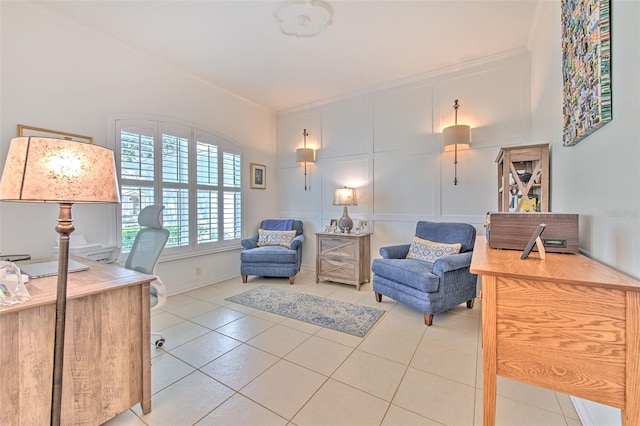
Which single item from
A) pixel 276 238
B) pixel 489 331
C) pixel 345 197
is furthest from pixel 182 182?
pixel 489 331

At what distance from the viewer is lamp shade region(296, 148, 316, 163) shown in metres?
4.44

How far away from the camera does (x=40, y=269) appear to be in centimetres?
165

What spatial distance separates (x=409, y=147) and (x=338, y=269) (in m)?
1.97

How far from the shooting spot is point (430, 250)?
10.1ft

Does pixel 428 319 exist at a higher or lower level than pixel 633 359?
lower

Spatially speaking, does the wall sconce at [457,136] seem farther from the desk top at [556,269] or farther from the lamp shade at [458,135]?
the desk top at [556,269]

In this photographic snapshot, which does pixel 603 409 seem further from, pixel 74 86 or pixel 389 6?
pixel 74 86

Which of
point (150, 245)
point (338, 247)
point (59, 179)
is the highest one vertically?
point (59, 179)

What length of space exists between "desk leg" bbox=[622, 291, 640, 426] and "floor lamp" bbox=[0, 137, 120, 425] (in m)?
1.93

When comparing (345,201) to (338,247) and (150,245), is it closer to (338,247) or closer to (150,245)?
(338,247)

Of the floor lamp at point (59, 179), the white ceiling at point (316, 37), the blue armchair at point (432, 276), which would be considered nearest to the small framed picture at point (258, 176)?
the white ceiling at point (316, 37)

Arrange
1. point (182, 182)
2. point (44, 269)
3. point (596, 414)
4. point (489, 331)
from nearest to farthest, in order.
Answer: point (489, 331) → point (596, 414) → point (44, 269) → point (182, 182)

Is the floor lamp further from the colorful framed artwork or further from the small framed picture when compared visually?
the small framed picture

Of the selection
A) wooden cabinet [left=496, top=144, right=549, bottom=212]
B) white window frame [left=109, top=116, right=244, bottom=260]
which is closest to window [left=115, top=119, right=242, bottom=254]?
white window frame [left=109, top=116, right=244, bottom=260]
